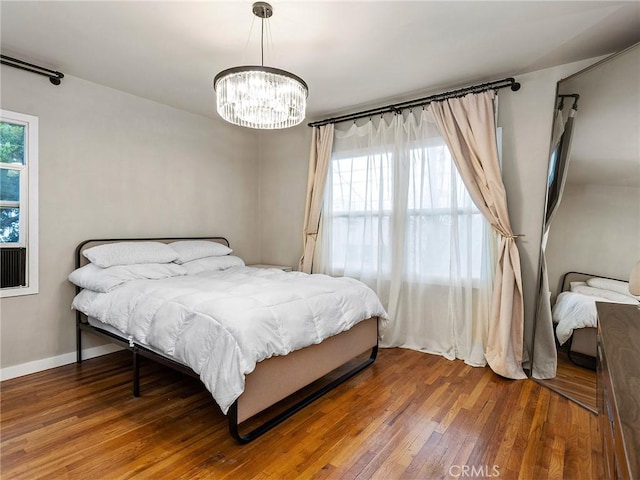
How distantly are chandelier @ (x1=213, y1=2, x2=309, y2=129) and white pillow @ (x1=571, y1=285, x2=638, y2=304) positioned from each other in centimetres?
234

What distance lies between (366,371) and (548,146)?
243 cm

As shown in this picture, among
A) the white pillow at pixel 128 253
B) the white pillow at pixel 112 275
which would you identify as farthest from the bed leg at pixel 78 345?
the white pillow at pixel 128 253

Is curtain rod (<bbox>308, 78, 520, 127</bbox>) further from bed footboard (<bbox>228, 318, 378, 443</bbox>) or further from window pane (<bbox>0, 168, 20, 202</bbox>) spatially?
window pane (<bbox>0, 168, 20, 202</bbox>)

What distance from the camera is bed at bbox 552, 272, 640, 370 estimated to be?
2.31 metres

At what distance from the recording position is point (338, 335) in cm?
266

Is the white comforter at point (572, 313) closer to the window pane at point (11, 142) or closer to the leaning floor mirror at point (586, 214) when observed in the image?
the leaning floor mirror at point (586, 214)

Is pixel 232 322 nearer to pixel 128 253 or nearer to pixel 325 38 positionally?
pixel 128 253

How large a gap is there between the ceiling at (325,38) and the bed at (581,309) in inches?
66.9

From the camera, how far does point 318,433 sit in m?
2.09

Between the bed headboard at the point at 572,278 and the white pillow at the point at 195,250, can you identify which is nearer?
the bed headboard at the point at 572,278

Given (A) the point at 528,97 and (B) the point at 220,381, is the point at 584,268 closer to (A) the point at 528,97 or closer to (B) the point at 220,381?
(A) the point at 528,97

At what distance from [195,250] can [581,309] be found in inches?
135

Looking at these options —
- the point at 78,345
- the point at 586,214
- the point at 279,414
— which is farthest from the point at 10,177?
the point at 586,214

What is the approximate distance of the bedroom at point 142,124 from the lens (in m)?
2.37
